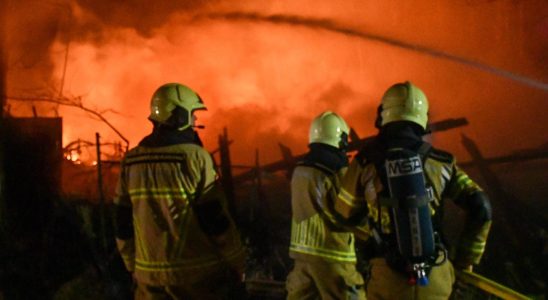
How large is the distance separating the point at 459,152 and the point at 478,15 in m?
2.49

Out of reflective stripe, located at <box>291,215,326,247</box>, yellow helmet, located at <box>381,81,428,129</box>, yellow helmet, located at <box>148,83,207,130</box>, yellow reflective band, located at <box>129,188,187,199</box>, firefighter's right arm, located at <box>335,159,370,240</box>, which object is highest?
yellow helmet, located at <box>148,83,207,130</box>

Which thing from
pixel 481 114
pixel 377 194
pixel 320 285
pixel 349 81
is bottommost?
pixel 320 285

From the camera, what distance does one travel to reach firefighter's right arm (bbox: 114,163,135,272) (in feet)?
11.3

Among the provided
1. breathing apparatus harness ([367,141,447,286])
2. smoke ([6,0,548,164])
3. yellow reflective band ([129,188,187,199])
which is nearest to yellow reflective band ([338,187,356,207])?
breathing apparatus harness ([367,141,447,286])

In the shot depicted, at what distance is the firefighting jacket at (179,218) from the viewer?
324 centimetres

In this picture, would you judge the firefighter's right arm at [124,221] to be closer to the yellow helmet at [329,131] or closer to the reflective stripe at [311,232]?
the reflective stripe at [311,232]

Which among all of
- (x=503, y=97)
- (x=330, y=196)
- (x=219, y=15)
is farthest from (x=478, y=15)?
(x=330, y=196)

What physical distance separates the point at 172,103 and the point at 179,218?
2.39 ft

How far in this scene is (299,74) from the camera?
9.59 meters

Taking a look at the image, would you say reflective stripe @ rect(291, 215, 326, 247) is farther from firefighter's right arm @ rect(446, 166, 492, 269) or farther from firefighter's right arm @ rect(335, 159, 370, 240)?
firefighter's right arm @ rect(446, 166, 492, 269)

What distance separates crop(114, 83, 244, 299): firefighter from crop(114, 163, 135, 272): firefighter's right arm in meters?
0.07

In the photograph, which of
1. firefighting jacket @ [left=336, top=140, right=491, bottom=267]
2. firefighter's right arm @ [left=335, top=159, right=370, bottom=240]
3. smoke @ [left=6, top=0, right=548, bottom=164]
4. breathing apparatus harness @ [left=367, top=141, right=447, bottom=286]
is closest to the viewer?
breathing apparatus harness @ [left=367, top=141, right=447, bottom=286]

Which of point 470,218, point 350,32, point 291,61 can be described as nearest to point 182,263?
point 470,218

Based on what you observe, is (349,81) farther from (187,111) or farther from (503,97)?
(187,111)
